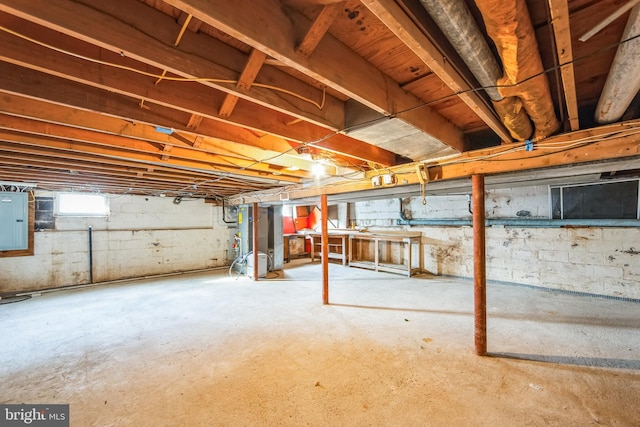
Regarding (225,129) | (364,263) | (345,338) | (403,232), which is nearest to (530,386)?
(345,338)

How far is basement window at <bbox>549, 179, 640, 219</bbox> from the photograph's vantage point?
3.72 m

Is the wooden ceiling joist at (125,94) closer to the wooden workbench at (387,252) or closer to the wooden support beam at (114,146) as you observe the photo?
the wooden support beam at (114,146)

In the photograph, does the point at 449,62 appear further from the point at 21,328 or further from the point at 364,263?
the point at 364,263

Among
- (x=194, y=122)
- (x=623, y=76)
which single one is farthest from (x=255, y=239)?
(x=623, y=76)

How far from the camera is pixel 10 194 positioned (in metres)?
4.25

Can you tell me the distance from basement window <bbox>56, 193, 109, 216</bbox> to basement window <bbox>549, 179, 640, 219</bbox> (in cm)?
826

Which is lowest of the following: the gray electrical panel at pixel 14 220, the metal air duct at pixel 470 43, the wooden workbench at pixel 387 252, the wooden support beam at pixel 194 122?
the wooden workbench at pixel 387 252

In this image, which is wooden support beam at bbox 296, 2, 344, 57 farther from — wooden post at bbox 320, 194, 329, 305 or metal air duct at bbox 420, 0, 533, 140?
wooden post at bbox 320, 194, 329, 305

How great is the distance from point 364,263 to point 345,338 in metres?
3.81

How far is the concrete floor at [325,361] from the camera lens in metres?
1.74

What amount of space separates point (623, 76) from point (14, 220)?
7.05 meters

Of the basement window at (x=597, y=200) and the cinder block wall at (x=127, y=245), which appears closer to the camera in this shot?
the basement window at (x=597, y=200)

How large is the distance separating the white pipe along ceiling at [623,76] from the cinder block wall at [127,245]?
22.8 ft

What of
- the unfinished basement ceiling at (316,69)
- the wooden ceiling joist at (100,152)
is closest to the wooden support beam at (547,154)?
the unfinished basement ceiling at (316,69)
